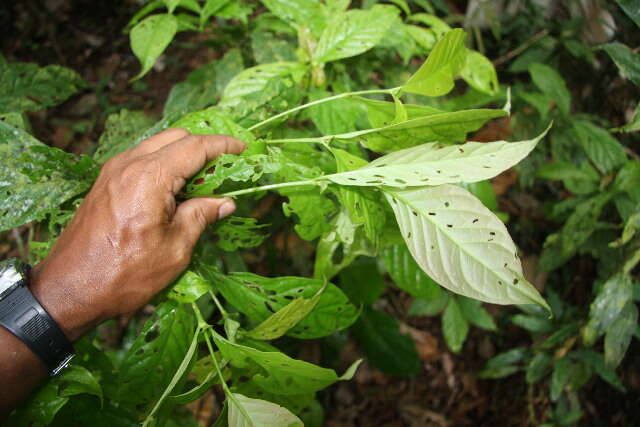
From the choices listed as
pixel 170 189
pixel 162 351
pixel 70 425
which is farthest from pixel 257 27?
pixel 70 425

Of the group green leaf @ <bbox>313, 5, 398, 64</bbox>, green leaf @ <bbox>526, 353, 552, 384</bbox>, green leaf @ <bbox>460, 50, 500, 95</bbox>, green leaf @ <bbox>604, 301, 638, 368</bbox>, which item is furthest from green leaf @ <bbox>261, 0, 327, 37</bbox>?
green leaf @ <bbox>526, 353, 552, 384</bbox>

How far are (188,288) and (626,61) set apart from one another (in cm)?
97

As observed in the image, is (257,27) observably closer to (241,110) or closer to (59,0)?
(241,110)

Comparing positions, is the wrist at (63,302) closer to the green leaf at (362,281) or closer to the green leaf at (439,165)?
the green leaf at (439,165)

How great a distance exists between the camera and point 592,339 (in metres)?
1.14

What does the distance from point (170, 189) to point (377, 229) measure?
385mm

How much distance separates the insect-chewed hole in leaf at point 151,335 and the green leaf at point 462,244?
50cm

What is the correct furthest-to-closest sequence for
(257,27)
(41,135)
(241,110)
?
(41,135) < (257,27) < (241,110)

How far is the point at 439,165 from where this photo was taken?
2.01 feet

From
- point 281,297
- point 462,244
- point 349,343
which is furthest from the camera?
point 349,343

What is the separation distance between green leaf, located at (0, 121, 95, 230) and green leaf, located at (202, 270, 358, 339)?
35 cm

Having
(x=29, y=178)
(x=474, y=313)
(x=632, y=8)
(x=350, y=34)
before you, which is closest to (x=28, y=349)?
(x=29, y=178)

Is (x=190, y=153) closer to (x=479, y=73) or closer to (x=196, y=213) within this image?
(x=196, y=213)

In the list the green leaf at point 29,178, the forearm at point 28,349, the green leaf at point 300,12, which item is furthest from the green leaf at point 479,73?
the forearm at point 28,349
